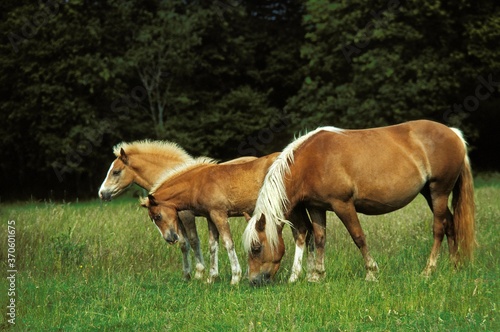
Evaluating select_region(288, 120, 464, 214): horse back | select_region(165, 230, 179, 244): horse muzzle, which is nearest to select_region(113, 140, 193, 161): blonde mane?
select_region(165, 230, 179, 244): horse muzzle

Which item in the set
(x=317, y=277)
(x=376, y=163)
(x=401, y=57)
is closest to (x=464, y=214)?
(x=376, y=163)

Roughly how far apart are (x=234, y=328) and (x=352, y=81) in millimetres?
24211

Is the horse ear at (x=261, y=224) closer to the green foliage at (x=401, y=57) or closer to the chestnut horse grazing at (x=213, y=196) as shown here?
the chestnut horse grazing at (x=213, y=196)

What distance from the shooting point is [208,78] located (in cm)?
3400

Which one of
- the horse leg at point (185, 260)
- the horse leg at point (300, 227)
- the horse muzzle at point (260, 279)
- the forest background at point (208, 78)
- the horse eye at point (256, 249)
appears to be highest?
the horse eye at point (256, 249)

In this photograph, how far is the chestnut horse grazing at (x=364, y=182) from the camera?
8.77 m

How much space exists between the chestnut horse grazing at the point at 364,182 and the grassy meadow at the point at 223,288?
46 centimetres

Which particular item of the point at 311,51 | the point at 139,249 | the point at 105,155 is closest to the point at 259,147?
the point at 311,51

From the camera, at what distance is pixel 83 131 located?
2853cm

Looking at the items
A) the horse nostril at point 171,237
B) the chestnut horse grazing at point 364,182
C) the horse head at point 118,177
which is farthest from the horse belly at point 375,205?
the horse head at point 118,177

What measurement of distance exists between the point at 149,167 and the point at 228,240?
249 centimetres

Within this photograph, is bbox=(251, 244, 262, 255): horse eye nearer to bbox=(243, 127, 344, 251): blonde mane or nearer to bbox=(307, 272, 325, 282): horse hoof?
bbox=(243, 127, 344, 251): blonde mane

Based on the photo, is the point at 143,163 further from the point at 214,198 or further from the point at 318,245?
the point at 318,245

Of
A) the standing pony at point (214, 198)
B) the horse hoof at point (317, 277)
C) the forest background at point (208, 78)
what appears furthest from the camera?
the forest background at point (208, 78)
